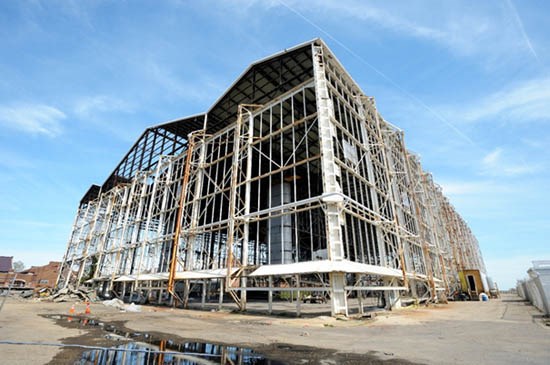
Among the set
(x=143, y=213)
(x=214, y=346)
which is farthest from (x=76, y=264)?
(x=214, y=346)

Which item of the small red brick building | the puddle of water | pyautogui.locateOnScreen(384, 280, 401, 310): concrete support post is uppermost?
the small red brick building

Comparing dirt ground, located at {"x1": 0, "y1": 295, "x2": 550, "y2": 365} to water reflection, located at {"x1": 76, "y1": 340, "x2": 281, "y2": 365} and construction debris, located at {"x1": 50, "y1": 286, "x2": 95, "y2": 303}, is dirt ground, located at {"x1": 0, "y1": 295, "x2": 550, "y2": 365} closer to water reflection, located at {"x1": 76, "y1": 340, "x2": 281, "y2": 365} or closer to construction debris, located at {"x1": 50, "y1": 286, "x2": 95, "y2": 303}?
water reflection, located at {"x1": 76, "y1": 340, "x2": 281, "y2": 365}

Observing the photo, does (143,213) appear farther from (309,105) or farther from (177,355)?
(177,355)

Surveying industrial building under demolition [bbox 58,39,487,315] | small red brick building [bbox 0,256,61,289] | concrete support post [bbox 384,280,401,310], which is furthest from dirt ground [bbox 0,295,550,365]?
small red brick building [bbox 0,256,61,289]

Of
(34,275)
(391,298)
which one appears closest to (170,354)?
(391,298)

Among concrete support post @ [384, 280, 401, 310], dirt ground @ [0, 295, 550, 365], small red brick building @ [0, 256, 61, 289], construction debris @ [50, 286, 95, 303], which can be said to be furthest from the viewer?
small red brick building @ [0, 256, 61, 289]

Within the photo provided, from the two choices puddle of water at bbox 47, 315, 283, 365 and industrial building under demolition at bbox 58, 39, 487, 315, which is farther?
industrial building under demolition at bbox 58, 39, 487, 315

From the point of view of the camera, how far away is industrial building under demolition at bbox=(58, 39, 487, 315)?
1595 centimetres

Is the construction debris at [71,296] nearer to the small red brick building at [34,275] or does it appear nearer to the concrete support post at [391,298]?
the concrete support post at [391,298]

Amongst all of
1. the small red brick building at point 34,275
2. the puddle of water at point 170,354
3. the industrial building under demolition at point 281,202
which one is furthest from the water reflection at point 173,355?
the small red brick building at point 34,275

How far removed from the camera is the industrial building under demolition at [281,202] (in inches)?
628

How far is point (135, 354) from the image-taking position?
19.1ft

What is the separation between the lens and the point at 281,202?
21.8 m

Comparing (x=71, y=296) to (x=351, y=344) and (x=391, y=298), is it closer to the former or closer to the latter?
(x=391, y=298)
